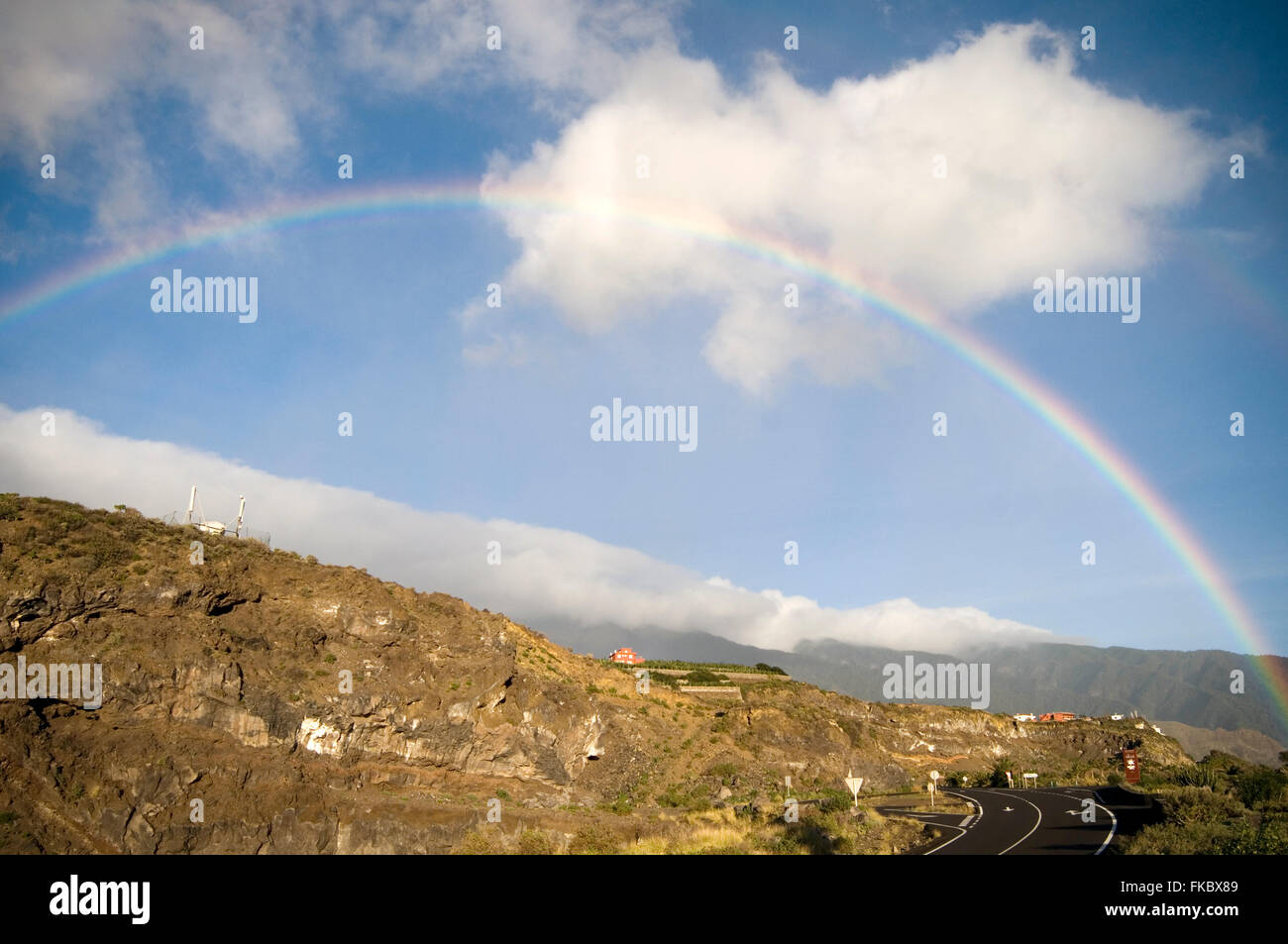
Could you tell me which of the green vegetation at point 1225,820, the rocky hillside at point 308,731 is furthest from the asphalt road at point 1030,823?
the rocky hillside at point 308,731

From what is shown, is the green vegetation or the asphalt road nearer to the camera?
the green vegetation

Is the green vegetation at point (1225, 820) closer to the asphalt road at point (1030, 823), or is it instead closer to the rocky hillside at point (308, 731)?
the asphalt road at point (1030, 823)

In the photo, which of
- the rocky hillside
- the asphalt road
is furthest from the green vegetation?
the rocky hillside

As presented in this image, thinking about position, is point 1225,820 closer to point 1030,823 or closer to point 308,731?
point 1030,823

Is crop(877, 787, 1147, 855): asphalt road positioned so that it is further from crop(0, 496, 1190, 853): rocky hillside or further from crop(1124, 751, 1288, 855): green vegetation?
crop(0, 496, 1190, 853): rocky hillside
